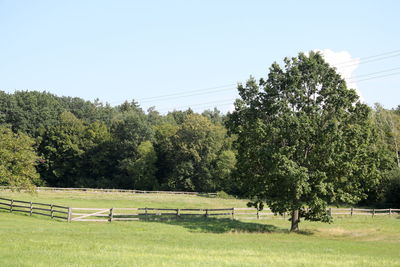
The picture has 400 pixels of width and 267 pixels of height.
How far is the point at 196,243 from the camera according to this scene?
26.8 metres

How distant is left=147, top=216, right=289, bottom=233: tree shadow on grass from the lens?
3578cm

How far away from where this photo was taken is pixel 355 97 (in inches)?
1437

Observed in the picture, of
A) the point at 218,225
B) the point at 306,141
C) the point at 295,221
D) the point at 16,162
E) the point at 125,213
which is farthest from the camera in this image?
the point at 125,213

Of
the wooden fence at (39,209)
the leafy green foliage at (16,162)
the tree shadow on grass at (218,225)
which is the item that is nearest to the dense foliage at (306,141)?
the tree shadow on grass at (218,225)

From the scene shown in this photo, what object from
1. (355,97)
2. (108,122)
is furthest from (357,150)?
(108,122)

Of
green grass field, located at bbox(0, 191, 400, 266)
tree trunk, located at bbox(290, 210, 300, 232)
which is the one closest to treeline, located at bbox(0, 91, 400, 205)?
green grass field, located at bbox(0, 191, 400, 266)

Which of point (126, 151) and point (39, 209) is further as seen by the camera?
point (126, 151)

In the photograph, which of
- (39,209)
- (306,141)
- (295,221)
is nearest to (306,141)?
(306,141)

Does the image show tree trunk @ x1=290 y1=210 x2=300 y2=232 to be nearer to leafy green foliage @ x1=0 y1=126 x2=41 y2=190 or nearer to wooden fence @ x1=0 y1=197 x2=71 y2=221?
wooden fence @ x1=0 y1=197 x2=71 y2=221

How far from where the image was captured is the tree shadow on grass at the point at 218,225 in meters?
35.8

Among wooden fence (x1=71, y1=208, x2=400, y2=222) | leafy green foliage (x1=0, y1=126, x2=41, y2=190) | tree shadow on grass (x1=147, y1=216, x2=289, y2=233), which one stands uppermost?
leafy green foliage (x1=0, y1=126, x2=41, y2=190)

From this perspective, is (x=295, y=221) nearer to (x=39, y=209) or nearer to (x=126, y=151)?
(x=39, y=209)

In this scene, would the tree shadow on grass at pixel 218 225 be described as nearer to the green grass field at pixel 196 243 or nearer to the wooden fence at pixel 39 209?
the green grass field at pixel 196 243

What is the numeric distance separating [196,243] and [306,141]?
13.6 m
